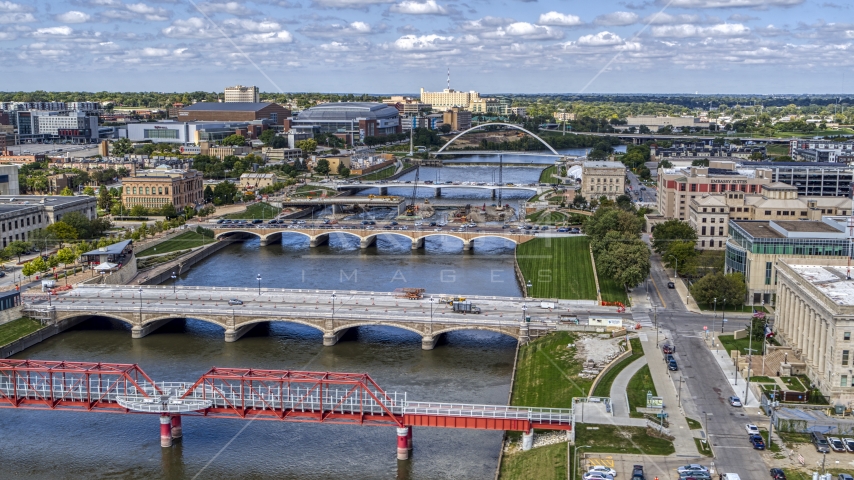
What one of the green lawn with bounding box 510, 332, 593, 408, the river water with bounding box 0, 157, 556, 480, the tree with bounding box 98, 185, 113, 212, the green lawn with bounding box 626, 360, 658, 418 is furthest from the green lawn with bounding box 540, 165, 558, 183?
the green lawn with bounding box 626, 360, 658, 418

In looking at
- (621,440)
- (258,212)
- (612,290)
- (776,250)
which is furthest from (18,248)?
(776,250)

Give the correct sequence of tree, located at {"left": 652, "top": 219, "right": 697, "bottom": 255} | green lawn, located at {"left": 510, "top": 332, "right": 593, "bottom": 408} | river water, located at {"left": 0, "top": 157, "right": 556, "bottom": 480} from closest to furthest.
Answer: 1. river water, located at {"left": 0, "top": 157, "right": 556, "bottom": 480}
2. green lawn, located at {"left": 510, "top": 332, "right": 593, "bottom": 408}
3. tree, located at {"left": 652, "top": 219, "right": 697, "bottom": 255}

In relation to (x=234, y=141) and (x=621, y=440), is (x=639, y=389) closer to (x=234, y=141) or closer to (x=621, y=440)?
(x=621, y=440)

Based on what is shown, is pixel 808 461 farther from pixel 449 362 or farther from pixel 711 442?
pixel 449 362

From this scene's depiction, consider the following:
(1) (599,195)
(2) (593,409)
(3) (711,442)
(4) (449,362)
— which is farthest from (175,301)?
(1) (599,195)

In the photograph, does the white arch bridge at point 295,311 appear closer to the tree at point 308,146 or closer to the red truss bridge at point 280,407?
the red truss bridge at point 280,407

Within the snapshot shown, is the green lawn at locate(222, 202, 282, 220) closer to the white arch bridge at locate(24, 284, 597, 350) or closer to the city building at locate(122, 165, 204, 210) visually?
the city building at locate(122, 165, 204, 210)

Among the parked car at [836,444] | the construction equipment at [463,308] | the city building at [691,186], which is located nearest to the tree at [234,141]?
the city building at [691,186]
